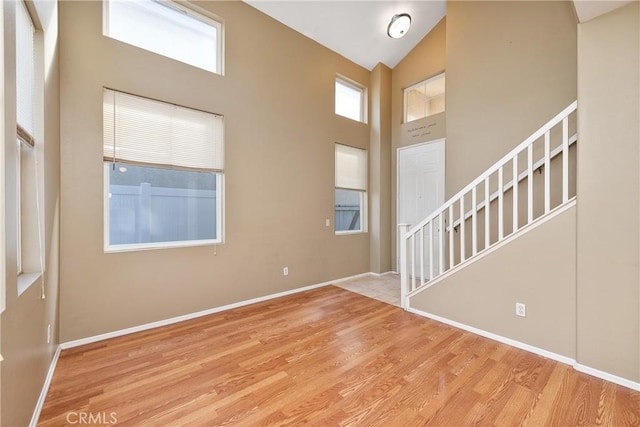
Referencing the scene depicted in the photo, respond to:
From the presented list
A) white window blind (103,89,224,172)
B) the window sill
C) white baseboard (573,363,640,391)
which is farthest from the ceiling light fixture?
the window sill

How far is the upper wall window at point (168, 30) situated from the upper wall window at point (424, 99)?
3.37 m

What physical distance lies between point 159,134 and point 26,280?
5.93ft

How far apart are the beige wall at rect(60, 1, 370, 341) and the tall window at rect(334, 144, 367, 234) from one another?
22 cm

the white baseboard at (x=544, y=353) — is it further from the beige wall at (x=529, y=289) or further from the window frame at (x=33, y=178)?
the window frame at (x=33, y=178)

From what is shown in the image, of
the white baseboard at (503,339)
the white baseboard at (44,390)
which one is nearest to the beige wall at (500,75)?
the white baseboard at (503,339)

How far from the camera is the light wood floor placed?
1641mm

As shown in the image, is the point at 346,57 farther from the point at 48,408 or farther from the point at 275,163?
the point at 48,408

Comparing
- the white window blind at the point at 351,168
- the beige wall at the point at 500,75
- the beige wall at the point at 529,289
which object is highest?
the beige wall at the point at 500,75

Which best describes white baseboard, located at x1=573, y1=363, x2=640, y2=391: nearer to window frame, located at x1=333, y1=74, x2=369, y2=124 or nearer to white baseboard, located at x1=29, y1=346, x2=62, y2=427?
white baseboard, located at x1=29, y1=346, x2=62, y2=427

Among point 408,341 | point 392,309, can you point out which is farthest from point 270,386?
point 392,309

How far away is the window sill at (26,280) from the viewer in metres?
1.44

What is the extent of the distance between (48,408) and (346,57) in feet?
18.0

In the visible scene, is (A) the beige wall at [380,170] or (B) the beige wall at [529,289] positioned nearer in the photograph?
(B) the beige wall at [529,289]

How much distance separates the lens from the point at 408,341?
256cm
